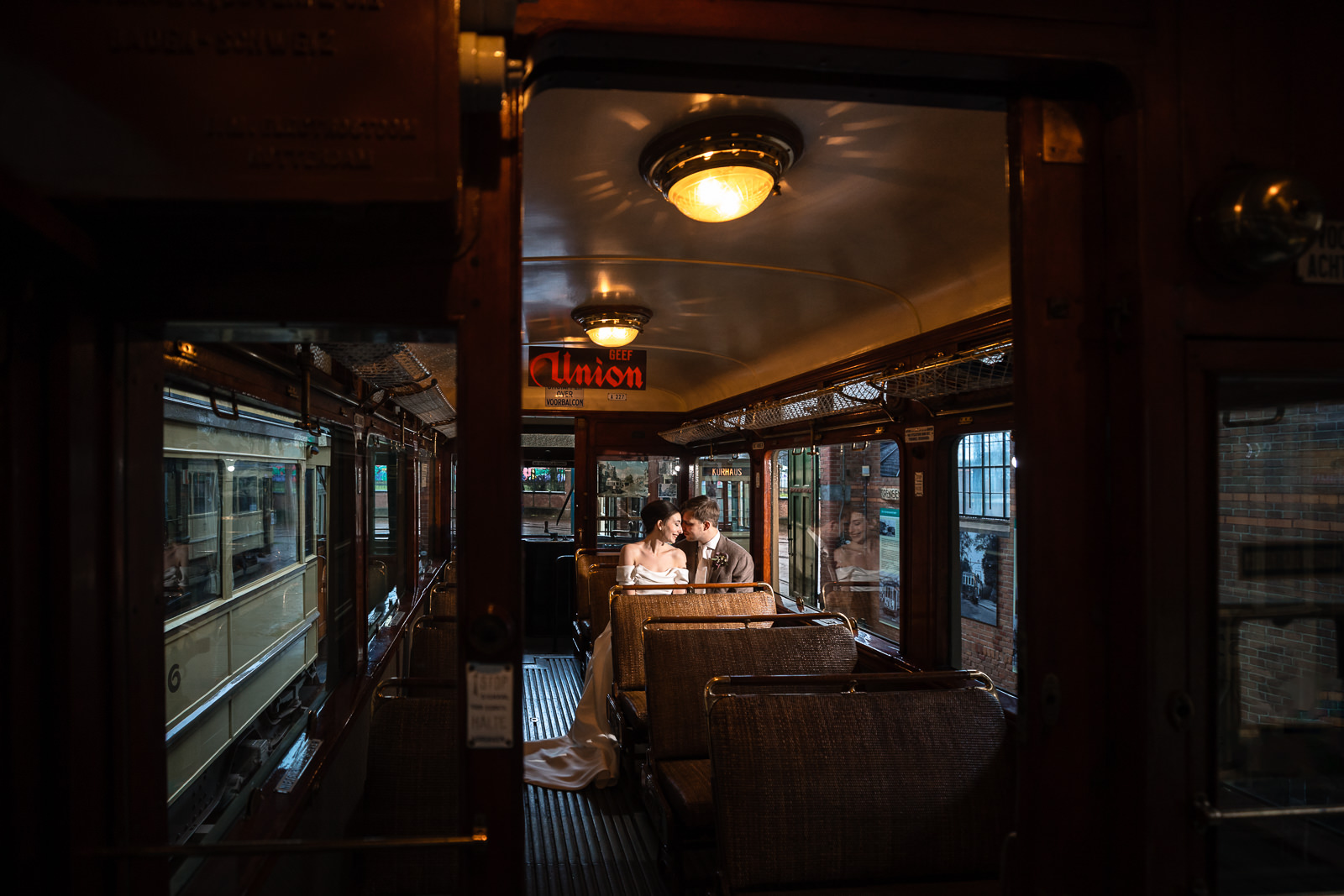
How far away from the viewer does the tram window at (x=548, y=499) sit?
31.1 feet

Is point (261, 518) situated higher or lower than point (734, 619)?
higher

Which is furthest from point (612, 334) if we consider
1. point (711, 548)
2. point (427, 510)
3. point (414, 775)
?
point (427, 510)

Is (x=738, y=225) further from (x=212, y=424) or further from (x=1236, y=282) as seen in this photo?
(x=212, y=424)

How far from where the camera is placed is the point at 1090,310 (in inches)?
55.9

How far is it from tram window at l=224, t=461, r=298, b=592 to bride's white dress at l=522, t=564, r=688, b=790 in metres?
2.09

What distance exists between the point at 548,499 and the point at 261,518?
6365mm

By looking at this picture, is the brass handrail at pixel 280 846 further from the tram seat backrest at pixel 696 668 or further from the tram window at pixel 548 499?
the tram window at pixel 548 499

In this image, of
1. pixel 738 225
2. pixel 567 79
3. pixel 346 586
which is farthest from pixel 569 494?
pixel 567 79

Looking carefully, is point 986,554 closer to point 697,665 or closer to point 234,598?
point 697,665

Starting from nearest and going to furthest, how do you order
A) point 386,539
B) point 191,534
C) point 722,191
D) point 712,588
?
1. point 722,191
2. point 191,534
3. point 712,588
4. point 386,539

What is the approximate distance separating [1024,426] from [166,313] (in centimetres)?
155

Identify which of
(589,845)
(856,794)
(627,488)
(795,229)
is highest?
(795,229)

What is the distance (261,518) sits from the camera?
353 centimetres

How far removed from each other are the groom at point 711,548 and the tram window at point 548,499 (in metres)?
3.47
